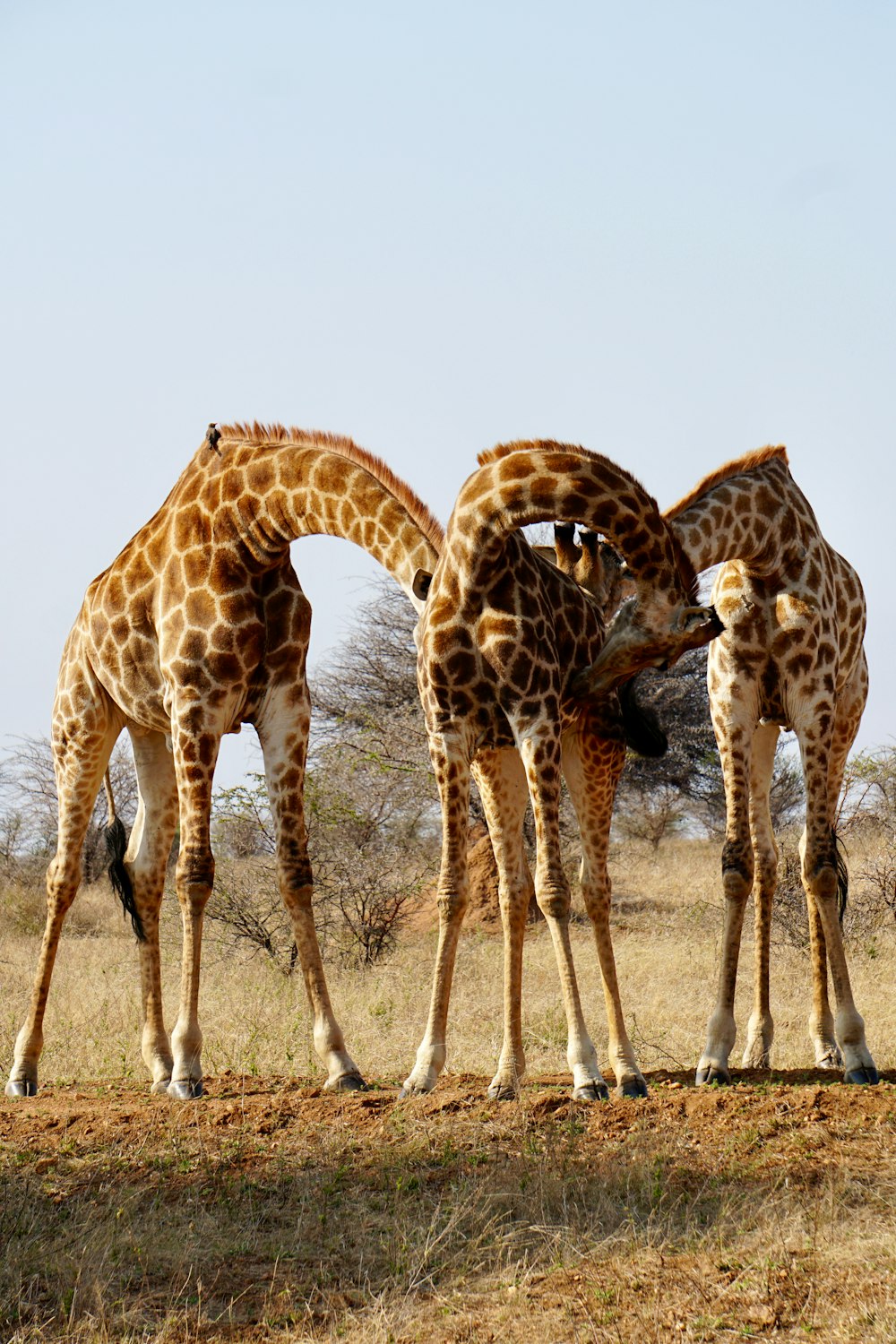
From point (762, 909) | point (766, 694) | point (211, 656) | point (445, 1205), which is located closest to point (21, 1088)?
point (211, 656)

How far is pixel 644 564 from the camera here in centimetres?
625

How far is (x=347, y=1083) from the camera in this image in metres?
6.71

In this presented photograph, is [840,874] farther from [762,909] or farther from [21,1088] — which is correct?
[21,1088]

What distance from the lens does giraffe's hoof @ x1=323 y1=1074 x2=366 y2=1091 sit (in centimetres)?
670

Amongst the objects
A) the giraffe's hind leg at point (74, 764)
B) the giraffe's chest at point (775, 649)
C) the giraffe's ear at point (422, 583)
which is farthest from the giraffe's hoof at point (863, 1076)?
the giraffe's hind leg at point (74, 764)

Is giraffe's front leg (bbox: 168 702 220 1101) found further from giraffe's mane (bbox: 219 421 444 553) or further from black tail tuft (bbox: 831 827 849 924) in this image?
black tail tuft (bbox: 831 827 849 924)

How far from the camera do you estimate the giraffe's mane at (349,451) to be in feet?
22.6

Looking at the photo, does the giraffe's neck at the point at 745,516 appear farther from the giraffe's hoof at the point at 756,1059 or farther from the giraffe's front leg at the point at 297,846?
the giraffe's hoof at the point at 756,1059

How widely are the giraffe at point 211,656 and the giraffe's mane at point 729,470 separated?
1267 millimetres

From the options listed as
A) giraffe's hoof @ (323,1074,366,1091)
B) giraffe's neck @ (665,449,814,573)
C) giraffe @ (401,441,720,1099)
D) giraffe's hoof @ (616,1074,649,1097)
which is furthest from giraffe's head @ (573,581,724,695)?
giraffe's hoof @ (323,1074,366,1091)

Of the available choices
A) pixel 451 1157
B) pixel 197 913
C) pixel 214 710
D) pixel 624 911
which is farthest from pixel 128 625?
pixel 624 911

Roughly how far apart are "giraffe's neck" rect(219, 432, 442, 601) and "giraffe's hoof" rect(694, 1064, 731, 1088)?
107 inches

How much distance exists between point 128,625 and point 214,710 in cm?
92

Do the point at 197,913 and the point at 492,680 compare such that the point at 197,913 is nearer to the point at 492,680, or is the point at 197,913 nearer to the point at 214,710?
the point at 214,710
